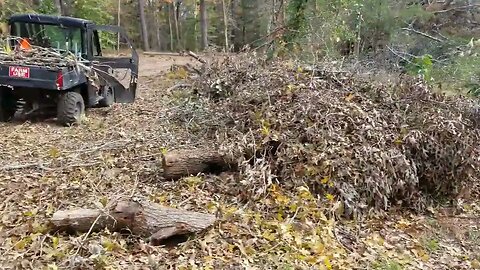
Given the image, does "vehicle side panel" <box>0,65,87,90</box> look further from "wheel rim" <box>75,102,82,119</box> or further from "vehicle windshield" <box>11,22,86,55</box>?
"vehicle windshield" <box>11,22,86,55</box>

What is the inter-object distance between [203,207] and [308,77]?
331cm

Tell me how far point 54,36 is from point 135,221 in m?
5.70

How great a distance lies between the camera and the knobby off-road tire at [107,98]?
939 cm

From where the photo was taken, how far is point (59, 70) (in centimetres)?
755

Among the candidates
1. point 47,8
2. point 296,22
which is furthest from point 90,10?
point 296,22

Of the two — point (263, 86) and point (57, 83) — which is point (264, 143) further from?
point (57, 83)

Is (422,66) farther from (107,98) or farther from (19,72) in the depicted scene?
(19,72)

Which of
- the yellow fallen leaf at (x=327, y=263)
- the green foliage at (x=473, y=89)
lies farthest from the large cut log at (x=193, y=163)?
the green foliage at (x=473, y=89)

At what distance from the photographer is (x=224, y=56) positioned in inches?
380

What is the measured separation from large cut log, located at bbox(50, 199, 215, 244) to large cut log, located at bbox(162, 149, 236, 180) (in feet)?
3.81

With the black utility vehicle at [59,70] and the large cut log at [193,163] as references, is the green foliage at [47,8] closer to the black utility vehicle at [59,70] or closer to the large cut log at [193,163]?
the black utility vehicle at [59,70]

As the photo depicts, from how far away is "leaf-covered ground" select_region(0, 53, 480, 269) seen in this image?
4.01 metres

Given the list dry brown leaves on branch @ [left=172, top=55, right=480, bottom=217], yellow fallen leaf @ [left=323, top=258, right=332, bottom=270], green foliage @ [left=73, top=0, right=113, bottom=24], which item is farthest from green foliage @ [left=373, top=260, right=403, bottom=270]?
green foliage @ [left=73, top=0, right=113, bottom=24]

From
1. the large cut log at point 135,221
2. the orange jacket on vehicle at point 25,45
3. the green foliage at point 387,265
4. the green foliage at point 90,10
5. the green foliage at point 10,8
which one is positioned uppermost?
the green foliage at point 90,10
